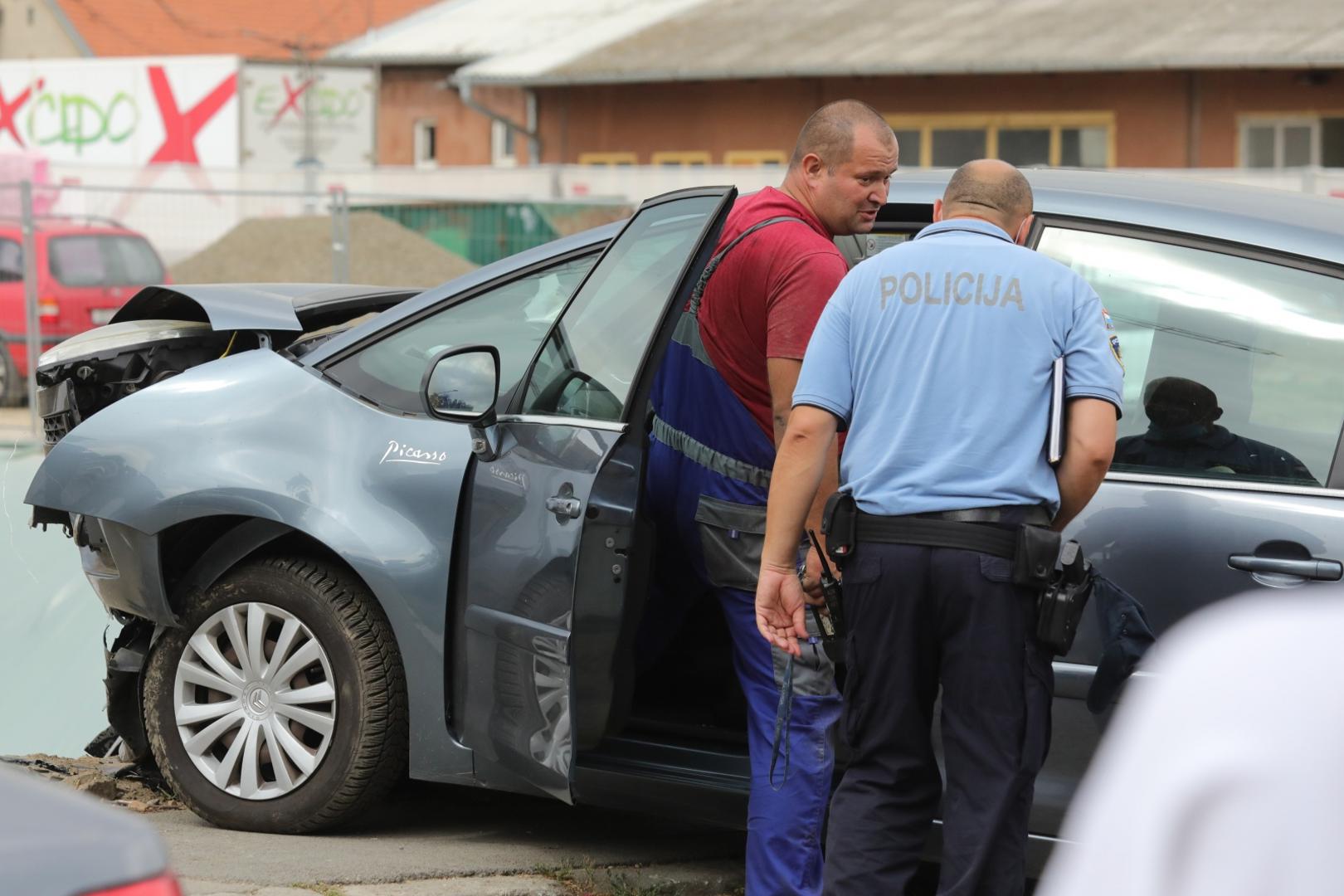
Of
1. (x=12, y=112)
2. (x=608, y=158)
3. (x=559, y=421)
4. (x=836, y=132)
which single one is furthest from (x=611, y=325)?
(x=12, y=112)

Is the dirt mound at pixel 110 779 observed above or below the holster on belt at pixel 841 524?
below

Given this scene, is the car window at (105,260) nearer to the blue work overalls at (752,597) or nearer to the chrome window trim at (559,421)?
the chrome window trim at (559,421)

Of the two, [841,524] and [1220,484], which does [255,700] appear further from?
[1220,484]

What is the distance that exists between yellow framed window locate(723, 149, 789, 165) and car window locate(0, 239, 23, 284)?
11905mm

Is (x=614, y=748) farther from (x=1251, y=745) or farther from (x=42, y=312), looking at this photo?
(x=42, y=312)

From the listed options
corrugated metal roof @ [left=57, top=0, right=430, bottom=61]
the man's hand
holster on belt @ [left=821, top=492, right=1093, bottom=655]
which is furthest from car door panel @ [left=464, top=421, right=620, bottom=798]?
corrugated metal roof @ [left=57, top=0, right=430, bottom=61]

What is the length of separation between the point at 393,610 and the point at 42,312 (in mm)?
9248

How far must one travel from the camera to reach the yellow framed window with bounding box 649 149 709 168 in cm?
2422

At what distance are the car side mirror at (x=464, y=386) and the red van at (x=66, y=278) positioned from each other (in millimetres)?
7832

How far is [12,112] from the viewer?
27344 mm

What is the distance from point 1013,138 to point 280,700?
1920 centimetres

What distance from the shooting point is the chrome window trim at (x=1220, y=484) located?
3281 mm

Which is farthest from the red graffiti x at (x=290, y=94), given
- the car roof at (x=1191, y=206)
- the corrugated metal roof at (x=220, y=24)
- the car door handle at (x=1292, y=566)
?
the car door handle at (x=1292, y=566)

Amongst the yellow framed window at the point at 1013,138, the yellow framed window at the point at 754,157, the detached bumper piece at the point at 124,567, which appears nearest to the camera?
the detached bumper piece at the point at 124,567
